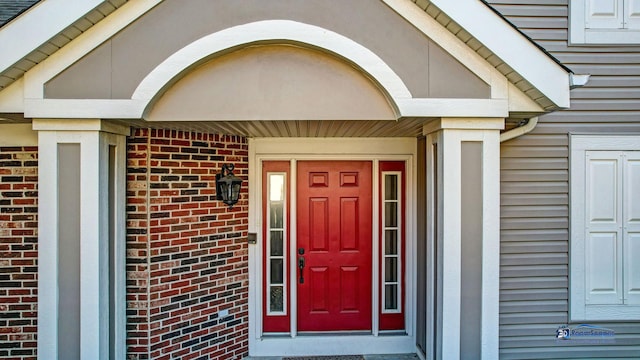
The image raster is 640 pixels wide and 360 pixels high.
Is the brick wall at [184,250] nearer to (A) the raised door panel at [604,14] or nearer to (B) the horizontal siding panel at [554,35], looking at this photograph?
(B) the horizontal siding panel at [554,35]

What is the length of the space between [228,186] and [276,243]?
96 cm

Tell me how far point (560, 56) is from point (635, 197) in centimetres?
160

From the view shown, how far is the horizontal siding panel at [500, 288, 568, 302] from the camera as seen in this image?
13.1 ft

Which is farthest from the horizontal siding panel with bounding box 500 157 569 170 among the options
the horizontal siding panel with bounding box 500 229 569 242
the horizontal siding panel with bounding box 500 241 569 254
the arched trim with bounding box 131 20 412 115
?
the arched trim with bounding box 131 20 412 115

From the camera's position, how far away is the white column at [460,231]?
10.4ft

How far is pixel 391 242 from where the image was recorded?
15.6 ft

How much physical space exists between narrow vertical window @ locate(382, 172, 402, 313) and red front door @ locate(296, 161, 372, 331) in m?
0.20

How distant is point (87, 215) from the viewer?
3070 millimetres

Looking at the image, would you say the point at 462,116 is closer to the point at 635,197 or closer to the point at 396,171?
the point at 396,171

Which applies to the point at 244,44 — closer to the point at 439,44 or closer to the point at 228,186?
the point at 439,44

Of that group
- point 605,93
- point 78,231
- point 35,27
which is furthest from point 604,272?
point 35,27

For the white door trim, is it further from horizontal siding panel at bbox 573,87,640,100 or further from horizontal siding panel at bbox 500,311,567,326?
horizontal siding panel at bbox 573,87,640,100

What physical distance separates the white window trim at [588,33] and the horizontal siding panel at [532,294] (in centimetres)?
250

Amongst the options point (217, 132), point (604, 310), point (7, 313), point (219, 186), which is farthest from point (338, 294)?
point (7, 313)
